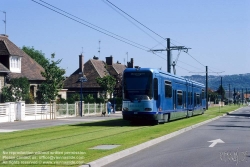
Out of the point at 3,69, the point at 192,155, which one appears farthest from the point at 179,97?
the point at 192,155

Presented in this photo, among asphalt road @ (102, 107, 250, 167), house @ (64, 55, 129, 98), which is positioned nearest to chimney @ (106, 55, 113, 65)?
house @ (64, 55, 129, 98)

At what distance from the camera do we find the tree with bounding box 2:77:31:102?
4666 centimetres

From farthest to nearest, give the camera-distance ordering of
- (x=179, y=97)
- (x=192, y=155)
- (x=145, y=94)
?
(x=179, y=97) → (x=145, y=94) → (x=192, y=155)

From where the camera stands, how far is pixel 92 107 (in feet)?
176

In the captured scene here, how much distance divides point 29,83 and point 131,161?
39.4 metres

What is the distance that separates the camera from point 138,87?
27969mm

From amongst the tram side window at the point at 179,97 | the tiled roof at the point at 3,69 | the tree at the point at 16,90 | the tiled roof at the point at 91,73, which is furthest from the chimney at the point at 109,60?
the tram side window at the point at 179,97

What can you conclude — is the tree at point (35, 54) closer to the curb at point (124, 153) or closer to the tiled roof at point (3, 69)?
the tiled roof at point (3, 69)

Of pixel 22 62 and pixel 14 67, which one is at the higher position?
pixel 22 62

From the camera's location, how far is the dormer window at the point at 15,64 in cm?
5025

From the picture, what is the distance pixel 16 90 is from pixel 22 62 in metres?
9.33

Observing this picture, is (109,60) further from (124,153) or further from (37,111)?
(124,153)

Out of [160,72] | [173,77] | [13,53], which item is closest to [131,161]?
[160,72]

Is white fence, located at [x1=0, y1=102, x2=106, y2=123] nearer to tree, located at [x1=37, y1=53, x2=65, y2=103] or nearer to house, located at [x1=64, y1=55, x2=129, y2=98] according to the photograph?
tree, located at [x1=37, y1=53, x2=65, y2=103]
